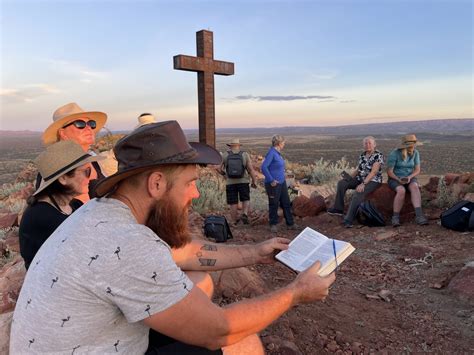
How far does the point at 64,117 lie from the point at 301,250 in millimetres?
2539

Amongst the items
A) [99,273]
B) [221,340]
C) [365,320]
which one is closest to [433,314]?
[365,320]

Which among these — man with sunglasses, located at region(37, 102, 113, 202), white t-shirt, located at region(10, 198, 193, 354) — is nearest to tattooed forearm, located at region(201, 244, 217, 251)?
white t-shirt, located at region(10, 198, 193, 354)

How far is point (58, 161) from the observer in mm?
2715

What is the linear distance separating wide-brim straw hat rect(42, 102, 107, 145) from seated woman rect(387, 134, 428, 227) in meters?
4.46

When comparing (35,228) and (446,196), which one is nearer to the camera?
(35,228)

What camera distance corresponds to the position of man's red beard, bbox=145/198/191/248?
1613 millimetres

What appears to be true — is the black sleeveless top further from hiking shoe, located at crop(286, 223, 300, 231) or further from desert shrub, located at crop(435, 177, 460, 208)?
desert shrub, located at crop(435, 177, 460, 208)

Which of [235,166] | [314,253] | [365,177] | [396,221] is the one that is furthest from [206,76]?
[314,253]

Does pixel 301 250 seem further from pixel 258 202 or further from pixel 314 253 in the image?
pixel 258 202

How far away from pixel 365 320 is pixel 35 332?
2593 mm

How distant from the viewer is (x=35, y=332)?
4.71 feet

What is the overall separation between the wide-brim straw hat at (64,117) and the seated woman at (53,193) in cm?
96

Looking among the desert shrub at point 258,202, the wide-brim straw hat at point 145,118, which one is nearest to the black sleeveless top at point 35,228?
the wide-brim straw hat at point 145,118

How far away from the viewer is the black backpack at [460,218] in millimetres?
5430
